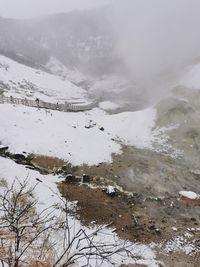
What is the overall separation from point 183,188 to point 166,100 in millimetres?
17741

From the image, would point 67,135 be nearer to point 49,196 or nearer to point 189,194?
point 49,196

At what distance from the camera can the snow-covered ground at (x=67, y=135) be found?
78.7 ft

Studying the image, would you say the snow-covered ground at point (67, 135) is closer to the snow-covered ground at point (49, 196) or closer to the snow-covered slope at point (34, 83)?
the snow-covered ground at point (49, 196)

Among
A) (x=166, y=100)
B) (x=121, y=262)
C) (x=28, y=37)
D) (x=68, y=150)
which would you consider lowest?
(x=121, y=262)

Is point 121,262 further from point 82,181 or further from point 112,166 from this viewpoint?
point 112,166

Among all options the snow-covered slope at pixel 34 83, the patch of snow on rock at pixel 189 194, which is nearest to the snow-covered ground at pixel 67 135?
the patch of snow on rock at pixel 189 194

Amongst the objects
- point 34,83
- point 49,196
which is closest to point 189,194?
point 49,196

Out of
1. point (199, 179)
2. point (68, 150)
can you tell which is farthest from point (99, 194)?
point (199, 179)

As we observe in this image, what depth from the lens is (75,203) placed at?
61.1 ft

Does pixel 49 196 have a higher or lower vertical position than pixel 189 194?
higher

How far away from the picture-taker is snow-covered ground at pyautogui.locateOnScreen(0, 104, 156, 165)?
A: 2398 centimetres

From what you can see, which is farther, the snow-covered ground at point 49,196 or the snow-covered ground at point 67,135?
the snow-covered ground at point 67,135

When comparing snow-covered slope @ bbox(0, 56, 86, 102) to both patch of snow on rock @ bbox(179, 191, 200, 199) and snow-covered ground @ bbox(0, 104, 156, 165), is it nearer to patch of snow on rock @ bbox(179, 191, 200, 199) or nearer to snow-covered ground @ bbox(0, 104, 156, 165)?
snow-covered ground @ bbox(0, 104, 156, 165)

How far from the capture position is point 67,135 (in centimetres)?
2739
